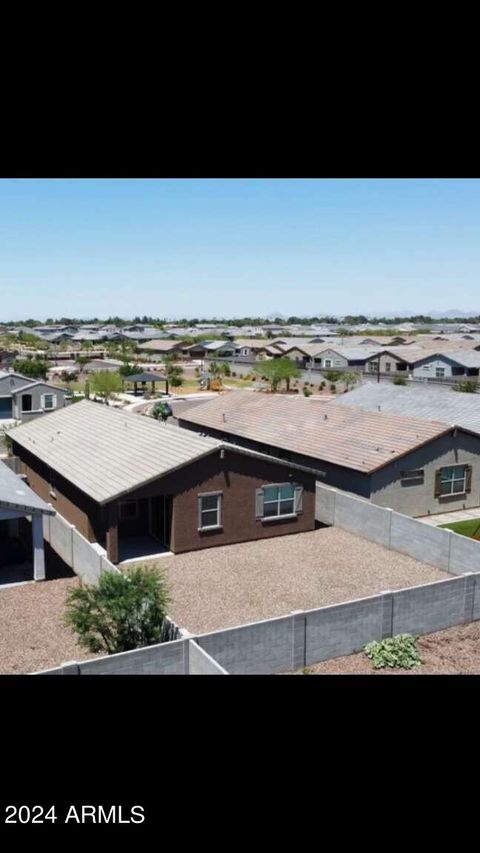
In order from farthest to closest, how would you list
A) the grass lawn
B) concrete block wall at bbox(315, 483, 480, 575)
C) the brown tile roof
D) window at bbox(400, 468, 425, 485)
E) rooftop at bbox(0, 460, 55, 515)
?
the brown tile roof
window at bbox(400, 468, 425, 485)
the grass lawn
concrete block wall at bbox(315, 483, 480, 575)
rooftop at bbox(0, 460, 55, 515)

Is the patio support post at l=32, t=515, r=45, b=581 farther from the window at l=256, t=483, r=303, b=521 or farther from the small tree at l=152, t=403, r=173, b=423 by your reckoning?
the small tree at l=152, t=403, r=173, b=423

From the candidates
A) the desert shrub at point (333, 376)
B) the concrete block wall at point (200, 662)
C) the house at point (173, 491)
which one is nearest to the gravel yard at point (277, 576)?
the house at point (173, 491)

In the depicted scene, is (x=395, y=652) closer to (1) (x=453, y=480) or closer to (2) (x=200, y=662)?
(2) (x=200, y=662)

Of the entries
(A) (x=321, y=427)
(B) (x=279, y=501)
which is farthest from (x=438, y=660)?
(A) (x=321, y=427)

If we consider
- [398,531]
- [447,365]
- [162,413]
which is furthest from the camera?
[447,365]

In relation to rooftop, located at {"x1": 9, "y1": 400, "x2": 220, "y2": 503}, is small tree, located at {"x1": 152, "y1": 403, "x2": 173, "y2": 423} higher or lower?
lower

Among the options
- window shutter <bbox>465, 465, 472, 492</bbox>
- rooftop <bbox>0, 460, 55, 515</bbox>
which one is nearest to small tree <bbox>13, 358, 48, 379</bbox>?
rooftop <bbox>0, 460, 55, 515</bbox>

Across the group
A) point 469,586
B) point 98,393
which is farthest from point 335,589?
point 98,393
